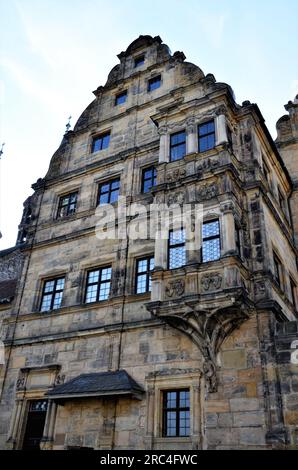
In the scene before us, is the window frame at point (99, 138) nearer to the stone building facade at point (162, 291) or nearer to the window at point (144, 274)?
the stone building facade at point (162, 291)

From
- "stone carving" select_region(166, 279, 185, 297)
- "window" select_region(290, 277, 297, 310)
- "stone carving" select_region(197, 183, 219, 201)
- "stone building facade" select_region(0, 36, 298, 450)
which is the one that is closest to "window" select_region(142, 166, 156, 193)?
"stone building facade" select_region(0, 36, 298, 450)

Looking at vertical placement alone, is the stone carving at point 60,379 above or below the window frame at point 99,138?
below

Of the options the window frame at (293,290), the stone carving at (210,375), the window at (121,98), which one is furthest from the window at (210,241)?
the window at (121,98)

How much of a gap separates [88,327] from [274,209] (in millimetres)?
8025

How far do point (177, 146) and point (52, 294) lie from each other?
25.0ft

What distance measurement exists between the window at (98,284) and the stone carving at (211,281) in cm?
433

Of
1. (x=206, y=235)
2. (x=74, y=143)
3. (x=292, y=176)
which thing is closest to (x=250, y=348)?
(x=206, y=235)

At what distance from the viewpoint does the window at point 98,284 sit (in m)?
15.8

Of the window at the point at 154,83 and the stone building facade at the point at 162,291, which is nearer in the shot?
the stone building facade at the point at 162,291

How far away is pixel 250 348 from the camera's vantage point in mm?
11906

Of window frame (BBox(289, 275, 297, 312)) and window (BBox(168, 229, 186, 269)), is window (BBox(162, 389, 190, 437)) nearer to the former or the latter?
window (BBox(168, 229, 186, 269))

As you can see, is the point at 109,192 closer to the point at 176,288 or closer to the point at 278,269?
the point at 176,288

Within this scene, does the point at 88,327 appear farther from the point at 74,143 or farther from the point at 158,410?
the point at 74,143

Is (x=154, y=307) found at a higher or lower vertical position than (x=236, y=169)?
lower
